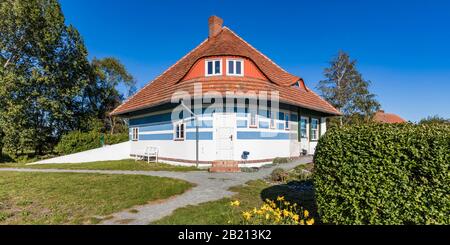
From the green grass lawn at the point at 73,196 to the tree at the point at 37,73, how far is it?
596 inches

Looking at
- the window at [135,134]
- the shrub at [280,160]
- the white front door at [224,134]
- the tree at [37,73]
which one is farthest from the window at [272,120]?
the tree at [37,73]

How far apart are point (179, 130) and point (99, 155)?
8247mm

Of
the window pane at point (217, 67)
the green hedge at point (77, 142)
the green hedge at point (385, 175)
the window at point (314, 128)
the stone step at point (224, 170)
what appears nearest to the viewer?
the green hedge at point (385, 175)

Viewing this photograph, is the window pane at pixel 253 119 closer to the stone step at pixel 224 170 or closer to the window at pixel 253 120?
the window at pixel 253 120

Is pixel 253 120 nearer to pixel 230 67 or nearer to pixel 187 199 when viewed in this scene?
pixel 230 67

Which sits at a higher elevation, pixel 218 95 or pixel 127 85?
pixel 127 85

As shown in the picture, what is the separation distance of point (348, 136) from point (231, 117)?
10596 millimetres

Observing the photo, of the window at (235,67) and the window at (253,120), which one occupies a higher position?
the window at (235,67)

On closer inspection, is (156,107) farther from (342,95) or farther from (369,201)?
(342,95)

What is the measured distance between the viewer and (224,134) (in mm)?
14664

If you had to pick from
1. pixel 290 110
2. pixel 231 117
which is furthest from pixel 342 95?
pixel 231 117

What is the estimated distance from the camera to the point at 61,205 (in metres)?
6.66

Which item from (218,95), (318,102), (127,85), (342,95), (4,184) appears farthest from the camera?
(127,85)

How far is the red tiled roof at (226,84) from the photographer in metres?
14.9
